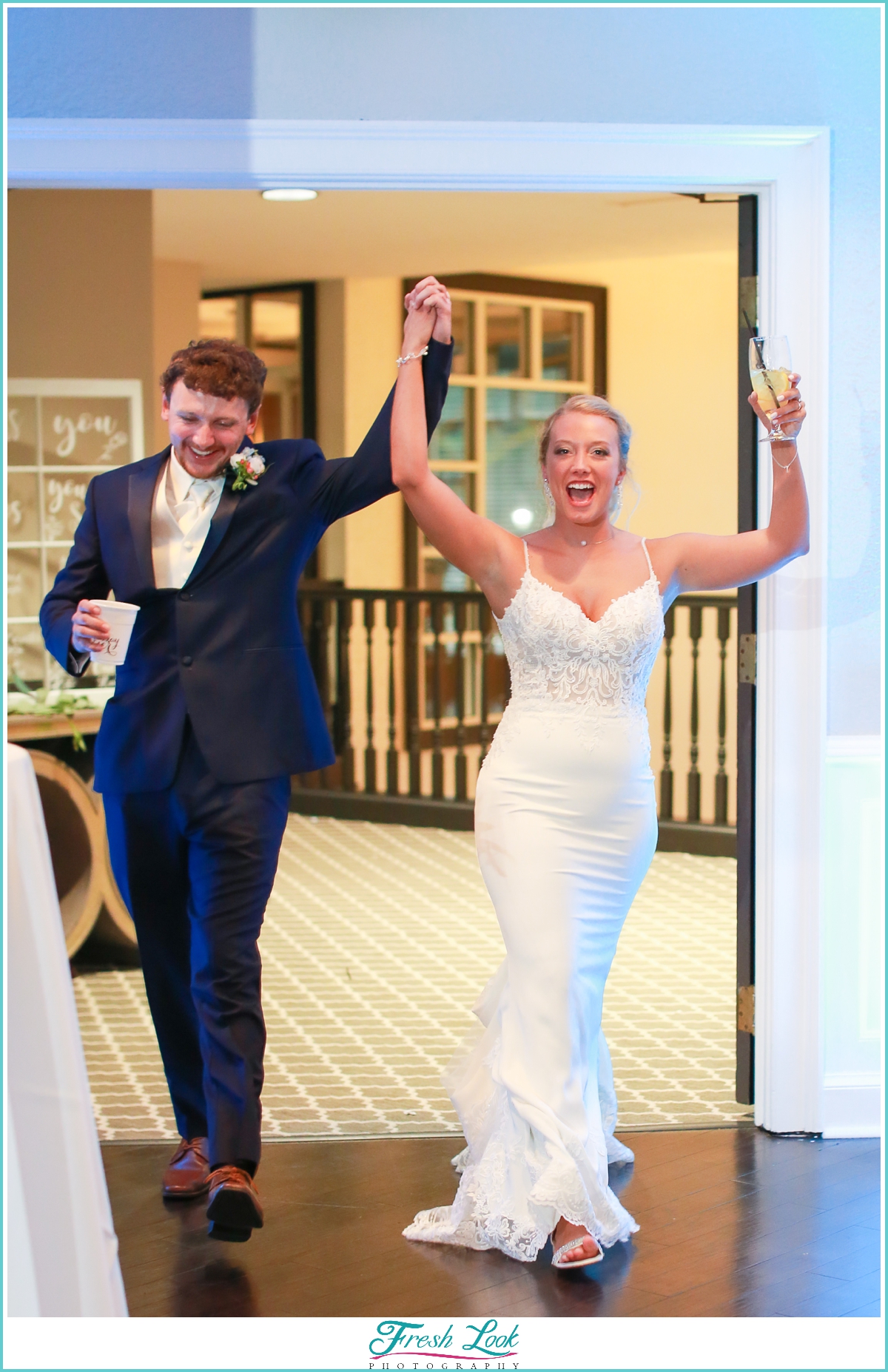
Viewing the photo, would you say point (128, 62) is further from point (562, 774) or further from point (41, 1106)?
point (41, 1106)

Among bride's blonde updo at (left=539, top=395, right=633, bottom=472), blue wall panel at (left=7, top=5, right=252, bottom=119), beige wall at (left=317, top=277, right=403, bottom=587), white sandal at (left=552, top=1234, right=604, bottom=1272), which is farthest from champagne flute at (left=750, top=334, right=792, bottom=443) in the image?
beige wall at (left=317, top=277, right=403, bottom=587)

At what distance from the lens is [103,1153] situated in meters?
3.49

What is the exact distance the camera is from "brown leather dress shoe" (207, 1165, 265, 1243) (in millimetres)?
2746

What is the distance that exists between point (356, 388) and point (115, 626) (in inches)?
275

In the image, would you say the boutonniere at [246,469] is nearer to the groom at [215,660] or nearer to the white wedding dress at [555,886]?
the groom at [215,660]

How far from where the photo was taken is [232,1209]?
274 centimetres

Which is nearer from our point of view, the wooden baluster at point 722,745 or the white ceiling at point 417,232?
the white ceiling at point 417,232

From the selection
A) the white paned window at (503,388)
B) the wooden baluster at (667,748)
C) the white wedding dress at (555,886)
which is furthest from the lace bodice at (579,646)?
the white paned window at (503,388)

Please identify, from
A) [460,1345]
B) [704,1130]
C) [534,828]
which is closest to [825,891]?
[704,1130]

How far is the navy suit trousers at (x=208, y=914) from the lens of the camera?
113 inches

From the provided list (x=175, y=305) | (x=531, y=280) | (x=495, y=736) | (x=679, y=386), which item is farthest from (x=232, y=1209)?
(x=679, y=386)

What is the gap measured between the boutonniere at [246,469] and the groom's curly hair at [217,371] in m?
0.11

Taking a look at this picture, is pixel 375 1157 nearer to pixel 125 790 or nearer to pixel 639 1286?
pixel 639 1286

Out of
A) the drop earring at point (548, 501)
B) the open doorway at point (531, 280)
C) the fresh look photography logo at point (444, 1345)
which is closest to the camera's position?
the fresh look photography logo at point (444, 1345)
